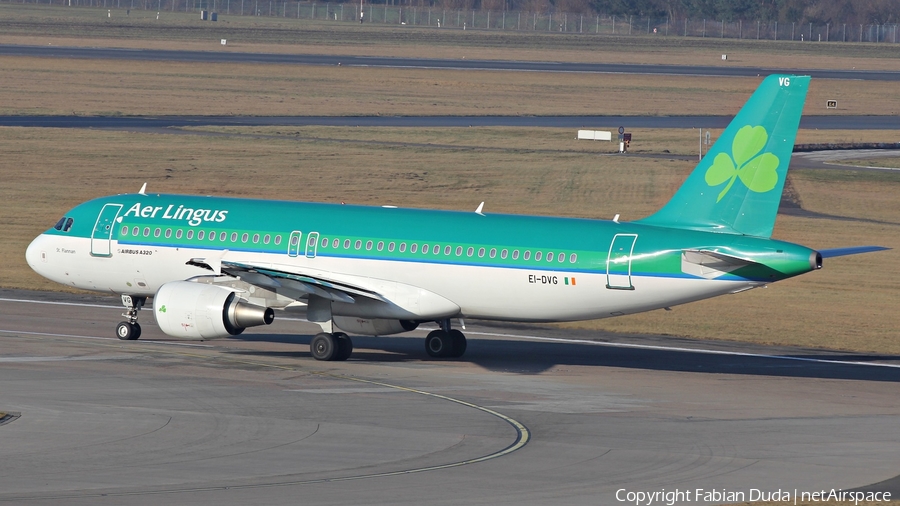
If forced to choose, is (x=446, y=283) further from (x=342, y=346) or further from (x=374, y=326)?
(x=342, y=346)

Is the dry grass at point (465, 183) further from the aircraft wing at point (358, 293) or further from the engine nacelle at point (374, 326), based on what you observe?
the aircraft wing at point (358, 293)

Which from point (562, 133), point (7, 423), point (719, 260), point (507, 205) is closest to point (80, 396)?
point (7, 423)

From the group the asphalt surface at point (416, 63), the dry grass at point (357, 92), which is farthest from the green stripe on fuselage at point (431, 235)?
the asphalt surface at point (416, 63)

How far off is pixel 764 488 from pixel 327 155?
65.7 meters

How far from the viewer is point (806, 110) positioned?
12838 cm

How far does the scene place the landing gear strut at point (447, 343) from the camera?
3881 centimetres

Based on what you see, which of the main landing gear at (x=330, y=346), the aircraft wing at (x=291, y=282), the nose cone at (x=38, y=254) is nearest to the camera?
the aircraft wing at (x=291, y=282)

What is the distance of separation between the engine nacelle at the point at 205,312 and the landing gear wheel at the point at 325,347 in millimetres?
2010

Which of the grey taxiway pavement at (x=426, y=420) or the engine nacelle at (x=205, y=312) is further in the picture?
the engine nacelle at (x=205, y=312)

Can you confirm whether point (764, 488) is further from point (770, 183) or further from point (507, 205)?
point (507, 205)

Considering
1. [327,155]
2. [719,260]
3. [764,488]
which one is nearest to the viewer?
[764,488]

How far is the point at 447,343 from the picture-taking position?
38812 millimetres

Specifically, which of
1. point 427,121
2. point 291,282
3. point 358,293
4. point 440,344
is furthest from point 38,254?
point 427,121

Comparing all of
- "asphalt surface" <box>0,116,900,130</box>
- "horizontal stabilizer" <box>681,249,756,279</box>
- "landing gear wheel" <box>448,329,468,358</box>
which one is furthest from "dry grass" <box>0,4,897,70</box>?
"horizontal stabilizer" <box>681,249,756,279</box>
